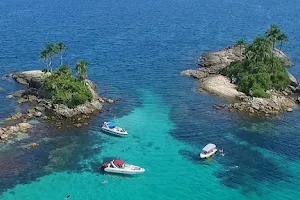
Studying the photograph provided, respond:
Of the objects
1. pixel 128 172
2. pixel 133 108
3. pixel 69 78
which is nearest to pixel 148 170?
pixel 128 172

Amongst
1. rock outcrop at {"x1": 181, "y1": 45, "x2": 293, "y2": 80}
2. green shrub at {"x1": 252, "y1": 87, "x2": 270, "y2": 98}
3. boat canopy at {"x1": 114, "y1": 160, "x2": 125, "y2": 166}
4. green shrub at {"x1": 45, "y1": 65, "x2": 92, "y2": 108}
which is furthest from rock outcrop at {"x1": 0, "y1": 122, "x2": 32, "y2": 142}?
green shrub at {"x1": 252, "y1": 87, "x2": 270, "y2": 98}

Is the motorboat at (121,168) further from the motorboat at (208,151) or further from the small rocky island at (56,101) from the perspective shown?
the small rocky island at (56,101)

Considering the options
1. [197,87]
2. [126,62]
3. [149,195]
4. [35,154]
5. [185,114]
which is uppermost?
[126,62]

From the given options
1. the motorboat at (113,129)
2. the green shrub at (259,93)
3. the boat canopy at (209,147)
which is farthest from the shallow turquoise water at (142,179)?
the green shrub at (259,93)

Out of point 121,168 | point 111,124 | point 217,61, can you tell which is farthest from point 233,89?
point 121,168

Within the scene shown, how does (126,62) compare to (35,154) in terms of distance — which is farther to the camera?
A: (126,62)

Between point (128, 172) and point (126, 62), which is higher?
point (126, 62)

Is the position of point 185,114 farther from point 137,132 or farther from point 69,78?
point 69,78
